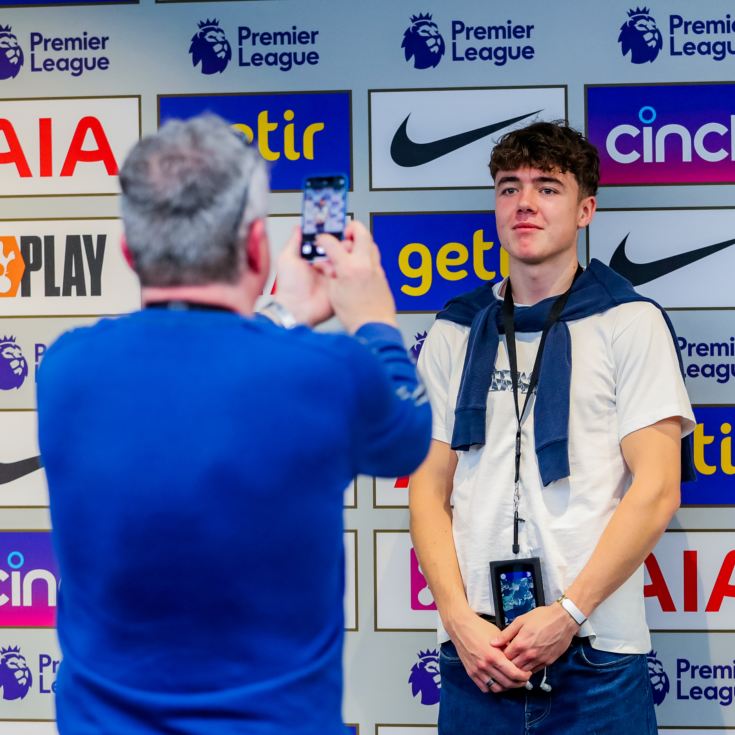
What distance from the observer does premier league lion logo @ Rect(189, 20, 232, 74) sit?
3061 mm

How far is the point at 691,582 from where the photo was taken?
297cm

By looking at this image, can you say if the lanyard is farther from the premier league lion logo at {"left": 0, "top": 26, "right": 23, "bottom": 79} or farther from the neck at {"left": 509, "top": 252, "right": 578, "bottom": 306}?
the premier league lion logo at {"left": 0, "top": 26, "right": 23, "bottom": 79}

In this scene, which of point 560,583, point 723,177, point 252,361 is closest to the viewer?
point 252,361

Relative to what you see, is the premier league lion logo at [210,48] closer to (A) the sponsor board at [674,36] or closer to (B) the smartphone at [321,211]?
(A) the sponsor board at [674,36]

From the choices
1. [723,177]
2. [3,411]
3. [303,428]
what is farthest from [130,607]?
[723,177]

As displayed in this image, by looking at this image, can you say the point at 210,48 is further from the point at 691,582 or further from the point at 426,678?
the point at 691,582

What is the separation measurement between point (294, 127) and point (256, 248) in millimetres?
1896

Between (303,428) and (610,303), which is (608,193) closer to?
(610,303)

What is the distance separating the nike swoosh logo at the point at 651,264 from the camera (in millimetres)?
2969

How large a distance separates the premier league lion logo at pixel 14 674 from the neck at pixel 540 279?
1881mm

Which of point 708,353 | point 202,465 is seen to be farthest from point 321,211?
point 708,353

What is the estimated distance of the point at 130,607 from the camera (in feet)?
3.88

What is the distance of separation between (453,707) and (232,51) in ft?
6.40

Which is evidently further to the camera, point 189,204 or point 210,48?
point 210,48
